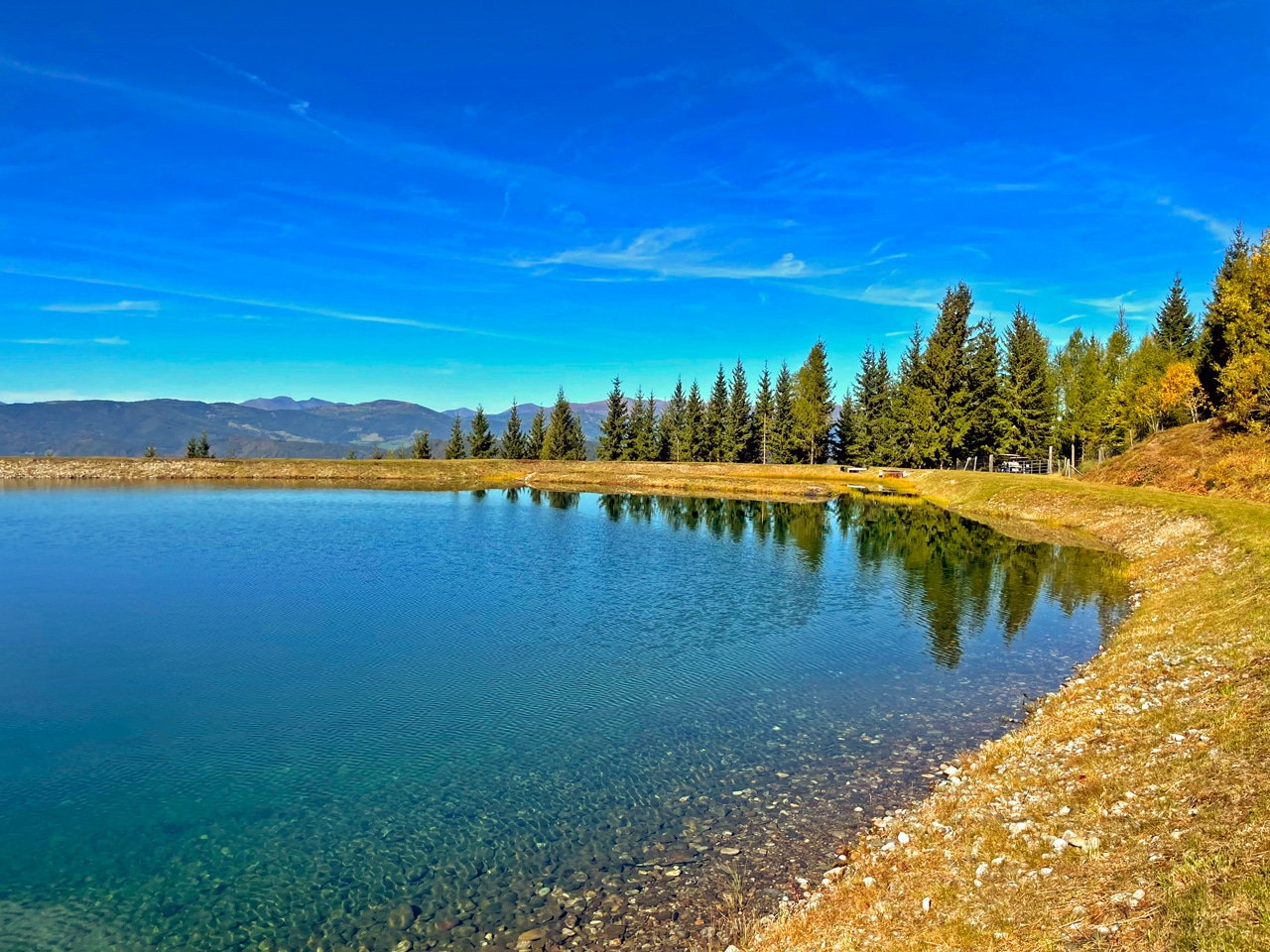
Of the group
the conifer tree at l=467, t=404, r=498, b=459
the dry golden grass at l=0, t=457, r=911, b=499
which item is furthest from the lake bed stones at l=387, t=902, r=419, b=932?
the conifer tree at l=467, t=404, r=498, b=459

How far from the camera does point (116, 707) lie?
819 inches

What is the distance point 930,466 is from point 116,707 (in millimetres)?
114489

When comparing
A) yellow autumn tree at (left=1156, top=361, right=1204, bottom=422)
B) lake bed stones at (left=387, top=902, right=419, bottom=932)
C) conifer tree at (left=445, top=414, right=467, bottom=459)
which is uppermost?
yellow autumn tree at (left=1156, top=361, right=1204, bottom=422)

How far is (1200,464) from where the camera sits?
6556cm

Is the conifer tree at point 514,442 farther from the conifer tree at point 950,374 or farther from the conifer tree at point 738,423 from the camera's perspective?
the conifer tree at point 950,374

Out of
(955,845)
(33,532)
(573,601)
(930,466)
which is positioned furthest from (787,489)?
(955,845)

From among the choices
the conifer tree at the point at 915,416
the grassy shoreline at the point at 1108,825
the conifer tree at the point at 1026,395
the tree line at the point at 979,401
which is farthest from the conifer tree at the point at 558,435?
the grassy shoreline at the point at 1108,825

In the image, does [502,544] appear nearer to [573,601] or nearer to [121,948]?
[573,601]

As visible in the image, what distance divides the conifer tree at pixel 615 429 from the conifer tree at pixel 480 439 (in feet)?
84.7

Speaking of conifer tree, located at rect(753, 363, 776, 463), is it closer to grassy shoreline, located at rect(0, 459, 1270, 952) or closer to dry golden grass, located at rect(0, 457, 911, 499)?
dry golden grass, located at rect(0, 457, 911, 499)

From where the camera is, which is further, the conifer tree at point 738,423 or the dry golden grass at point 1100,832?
the conifer tree at point 738,423

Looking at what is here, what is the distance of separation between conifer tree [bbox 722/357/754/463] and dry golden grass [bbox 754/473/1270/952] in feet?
385

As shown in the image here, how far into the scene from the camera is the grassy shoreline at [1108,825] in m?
9.05

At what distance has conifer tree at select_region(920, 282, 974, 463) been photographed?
343 feet
